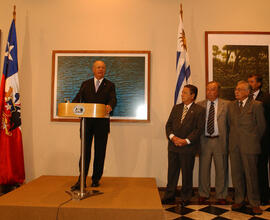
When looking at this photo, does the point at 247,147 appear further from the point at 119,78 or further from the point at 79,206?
the point at 119,78

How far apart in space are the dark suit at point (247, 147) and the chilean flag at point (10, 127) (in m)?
3.06

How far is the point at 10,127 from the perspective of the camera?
3547mm

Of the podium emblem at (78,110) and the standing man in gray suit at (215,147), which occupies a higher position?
the podium emblem at (78,110)

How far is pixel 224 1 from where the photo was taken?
3902 millimetres

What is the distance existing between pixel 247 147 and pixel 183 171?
80cm

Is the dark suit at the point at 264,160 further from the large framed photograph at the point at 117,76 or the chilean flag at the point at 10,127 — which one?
the chilean flag at the point at 10,127

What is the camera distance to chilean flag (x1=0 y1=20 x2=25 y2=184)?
3.49 meters

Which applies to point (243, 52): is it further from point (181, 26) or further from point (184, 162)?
point (184, 162)

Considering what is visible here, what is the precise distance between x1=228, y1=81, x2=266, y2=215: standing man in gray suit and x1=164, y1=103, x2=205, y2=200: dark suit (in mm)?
429

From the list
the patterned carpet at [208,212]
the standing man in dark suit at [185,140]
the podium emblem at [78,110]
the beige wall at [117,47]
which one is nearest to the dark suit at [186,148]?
the standing man in dark suit at [185,140]

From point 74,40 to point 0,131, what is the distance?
1.83m

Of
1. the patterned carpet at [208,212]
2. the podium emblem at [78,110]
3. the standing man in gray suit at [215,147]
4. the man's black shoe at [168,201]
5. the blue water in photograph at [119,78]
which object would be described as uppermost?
the blue water in photograph at [119,78]

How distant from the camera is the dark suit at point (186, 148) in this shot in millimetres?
2883

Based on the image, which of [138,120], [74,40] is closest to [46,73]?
[74,40]
